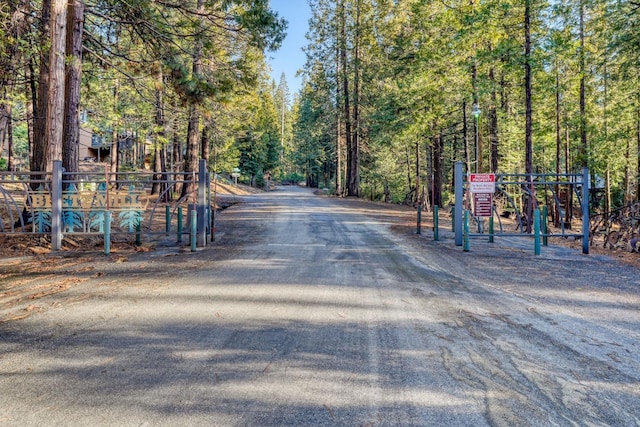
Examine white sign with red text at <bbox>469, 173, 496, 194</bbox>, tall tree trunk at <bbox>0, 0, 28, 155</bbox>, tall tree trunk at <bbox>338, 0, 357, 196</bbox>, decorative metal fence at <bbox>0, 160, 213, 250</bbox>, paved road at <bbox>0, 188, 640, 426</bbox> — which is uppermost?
tall tree trunk at <bbox>338, 0, 357, 196</bbox>

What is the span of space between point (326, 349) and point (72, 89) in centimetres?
1036

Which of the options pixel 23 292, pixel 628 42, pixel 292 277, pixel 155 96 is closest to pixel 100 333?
pixel 23 292

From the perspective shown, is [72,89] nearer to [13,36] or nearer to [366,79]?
[13,36]

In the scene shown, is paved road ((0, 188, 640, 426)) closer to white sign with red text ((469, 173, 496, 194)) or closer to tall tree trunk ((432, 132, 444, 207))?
white sign with red text ((469, 173, 496, 194))

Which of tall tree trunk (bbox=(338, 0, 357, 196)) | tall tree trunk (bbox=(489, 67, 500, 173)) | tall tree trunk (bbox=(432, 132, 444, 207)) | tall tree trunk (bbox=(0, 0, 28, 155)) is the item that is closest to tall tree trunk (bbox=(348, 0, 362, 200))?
tall tree trunk (bbox=(338, 0, 357, 196))

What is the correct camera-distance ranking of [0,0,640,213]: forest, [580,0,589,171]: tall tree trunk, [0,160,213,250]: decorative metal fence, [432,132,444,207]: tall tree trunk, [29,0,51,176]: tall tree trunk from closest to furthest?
[0,160,213,250]: decorative metal fence → [29,0,51,176]: tall tree trunk → [0,0,640,213]: forest → [580,0,589,171]: tall tree trunk → [432,132,444,207]: tall tree trunk

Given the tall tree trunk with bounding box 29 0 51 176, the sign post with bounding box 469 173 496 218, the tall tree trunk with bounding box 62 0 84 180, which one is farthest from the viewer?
the tall tree trunk with bounding box 29 0 51 176

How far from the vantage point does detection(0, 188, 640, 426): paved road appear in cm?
265

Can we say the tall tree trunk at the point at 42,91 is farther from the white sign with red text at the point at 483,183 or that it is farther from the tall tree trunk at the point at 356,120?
the tall tree trunk at the point at 356,120

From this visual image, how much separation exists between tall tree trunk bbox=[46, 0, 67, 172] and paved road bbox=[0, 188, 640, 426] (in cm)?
422

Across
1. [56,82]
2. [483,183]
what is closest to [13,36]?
[56,82]

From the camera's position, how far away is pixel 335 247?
9.63 meters

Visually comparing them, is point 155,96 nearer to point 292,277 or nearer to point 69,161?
point 69,161

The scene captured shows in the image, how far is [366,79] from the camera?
28562 millimetres
